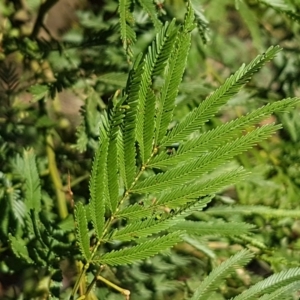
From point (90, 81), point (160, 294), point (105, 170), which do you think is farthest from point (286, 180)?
point (105, 170)

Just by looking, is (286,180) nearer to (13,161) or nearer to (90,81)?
(90,81)

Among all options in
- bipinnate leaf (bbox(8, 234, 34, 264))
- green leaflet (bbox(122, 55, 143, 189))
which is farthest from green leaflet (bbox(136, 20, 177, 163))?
bipinnate leaf (bbox(8, 234, 34, 264))

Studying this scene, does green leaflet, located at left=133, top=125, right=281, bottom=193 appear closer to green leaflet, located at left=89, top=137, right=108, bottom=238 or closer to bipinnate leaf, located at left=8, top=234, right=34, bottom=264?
green leaflet, located at left=89, top=137, right=108, bottom=238

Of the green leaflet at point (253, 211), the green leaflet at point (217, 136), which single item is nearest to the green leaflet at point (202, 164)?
the green leaflet at point (217, 136)

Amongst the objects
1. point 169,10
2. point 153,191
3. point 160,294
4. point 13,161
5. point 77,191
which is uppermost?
point 169,10

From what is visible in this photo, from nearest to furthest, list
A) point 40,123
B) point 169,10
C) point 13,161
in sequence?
point 13,161 < point 40,123 < point 169,10

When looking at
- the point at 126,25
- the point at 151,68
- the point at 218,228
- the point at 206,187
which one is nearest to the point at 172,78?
the point at 151,68

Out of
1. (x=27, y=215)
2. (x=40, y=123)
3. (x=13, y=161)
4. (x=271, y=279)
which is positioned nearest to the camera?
(x=271, y=279)
